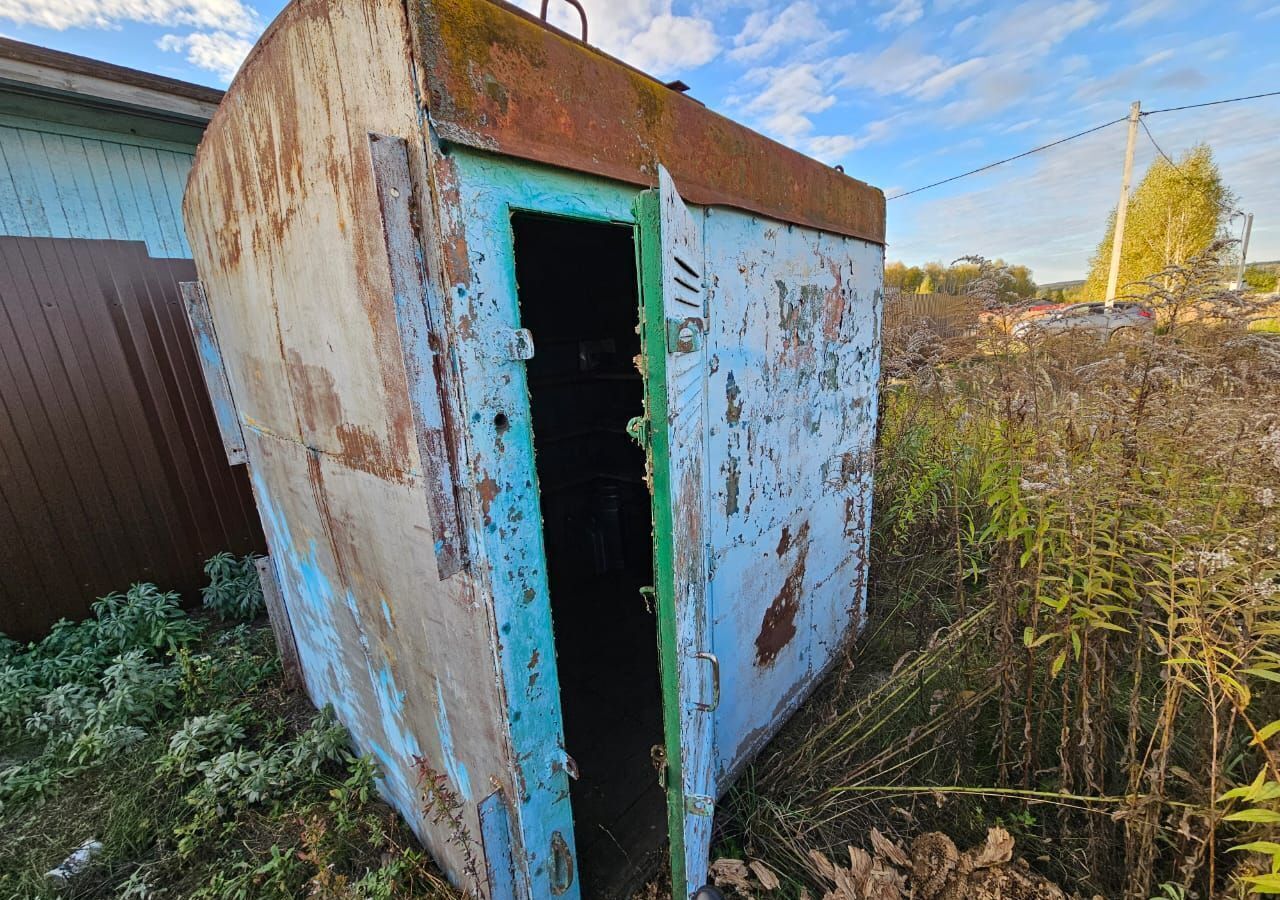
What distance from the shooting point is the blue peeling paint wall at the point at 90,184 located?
10.2 feet

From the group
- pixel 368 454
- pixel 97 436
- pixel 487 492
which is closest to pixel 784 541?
pixel 487 492

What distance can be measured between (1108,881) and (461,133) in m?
2.77

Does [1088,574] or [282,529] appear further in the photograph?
[282,529]

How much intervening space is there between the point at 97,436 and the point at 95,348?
0.62m

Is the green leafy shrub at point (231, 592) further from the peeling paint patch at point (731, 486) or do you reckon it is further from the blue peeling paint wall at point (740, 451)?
the peeling paint patch at point (731, 486)

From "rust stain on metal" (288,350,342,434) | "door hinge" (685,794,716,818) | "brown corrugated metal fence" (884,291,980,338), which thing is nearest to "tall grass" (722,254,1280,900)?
"brown corrugated metal fence" (884,291,980,338)

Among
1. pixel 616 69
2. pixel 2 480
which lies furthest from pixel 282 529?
pixel 2 480

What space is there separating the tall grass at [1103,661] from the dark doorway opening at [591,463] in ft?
3.22

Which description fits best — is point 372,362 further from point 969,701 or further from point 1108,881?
point 1108,881

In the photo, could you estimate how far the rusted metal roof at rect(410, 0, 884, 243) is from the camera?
954 mm

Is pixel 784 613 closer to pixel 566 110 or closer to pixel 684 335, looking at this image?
pixel 684 335

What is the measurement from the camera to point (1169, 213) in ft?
39.8

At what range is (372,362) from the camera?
4.13ft

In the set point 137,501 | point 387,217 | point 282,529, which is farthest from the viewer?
point 137,501
